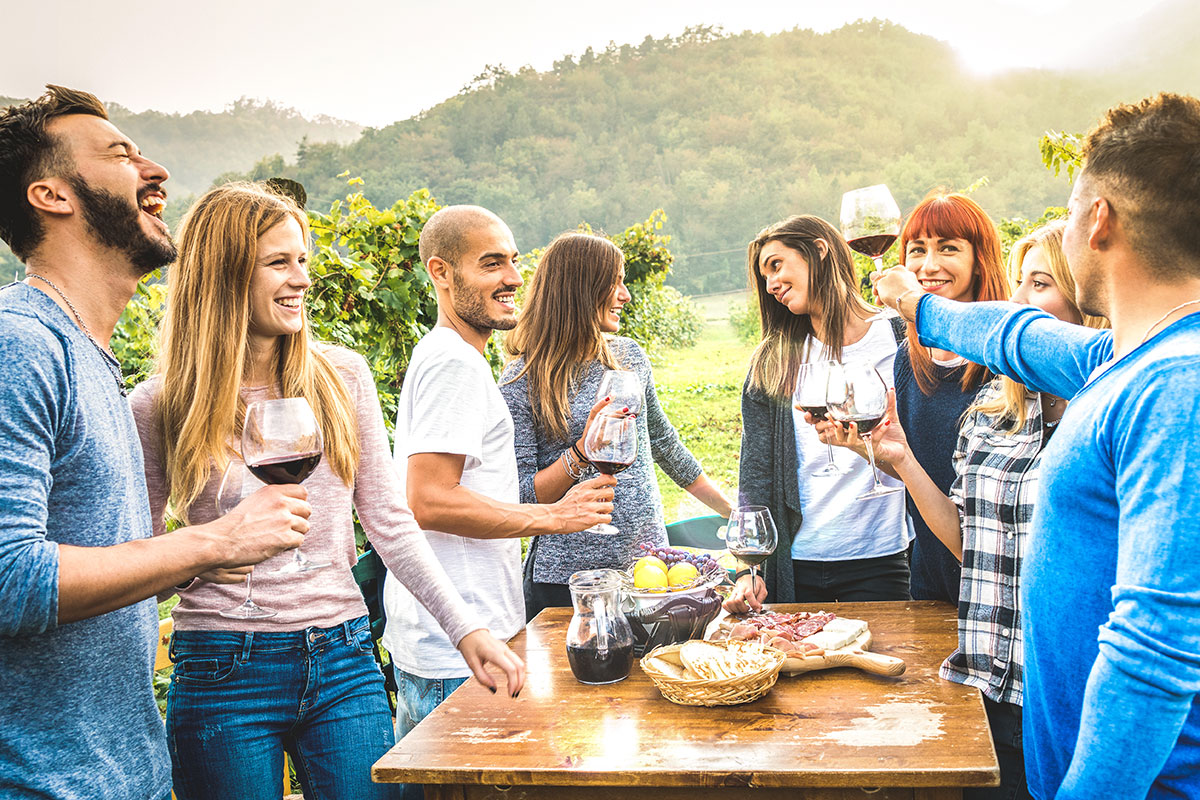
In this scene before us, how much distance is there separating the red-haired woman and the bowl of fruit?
2.15 ft

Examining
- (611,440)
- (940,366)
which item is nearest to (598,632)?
(611,440)

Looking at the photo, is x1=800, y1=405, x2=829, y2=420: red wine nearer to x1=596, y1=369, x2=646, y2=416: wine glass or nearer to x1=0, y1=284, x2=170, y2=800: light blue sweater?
x1=596, y1=369, x2=646, y2=416: wine glass

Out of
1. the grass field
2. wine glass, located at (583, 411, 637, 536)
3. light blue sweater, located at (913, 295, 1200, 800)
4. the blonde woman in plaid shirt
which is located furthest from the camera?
the grass field

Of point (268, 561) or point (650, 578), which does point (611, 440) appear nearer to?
point (650, 578)

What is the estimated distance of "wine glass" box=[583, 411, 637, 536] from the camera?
1797mm

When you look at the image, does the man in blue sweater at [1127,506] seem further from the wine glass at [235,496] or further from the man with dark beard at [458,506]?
the wine glass at [235,496]

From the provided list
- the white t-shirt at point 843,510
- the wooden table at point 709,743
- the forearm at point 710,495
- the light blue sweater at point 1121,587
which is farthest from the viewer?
the forearm at point 710,495

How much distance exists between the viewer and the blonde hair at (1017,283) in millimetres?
1708

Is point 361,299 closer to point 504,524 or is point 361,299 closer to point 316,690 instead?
point 504,524

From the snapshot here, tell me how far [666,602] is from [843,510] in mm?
869

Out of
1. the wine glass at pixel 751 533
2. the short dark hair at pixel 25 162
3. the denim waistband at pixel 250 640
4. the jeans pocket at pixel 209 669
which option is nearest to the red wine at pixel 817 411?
the wine glass at pixel 751 533

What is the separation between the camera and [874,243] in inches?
75.9

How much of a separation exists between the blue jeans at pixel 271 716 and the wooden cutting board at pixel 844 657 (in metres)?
0.85

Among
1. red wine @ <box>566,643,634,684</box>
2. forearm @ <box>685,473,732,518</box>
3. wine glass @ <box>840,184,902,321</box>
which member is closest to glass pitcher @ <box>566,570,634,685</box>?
red wine @ <box>566,643,634,684</box>
